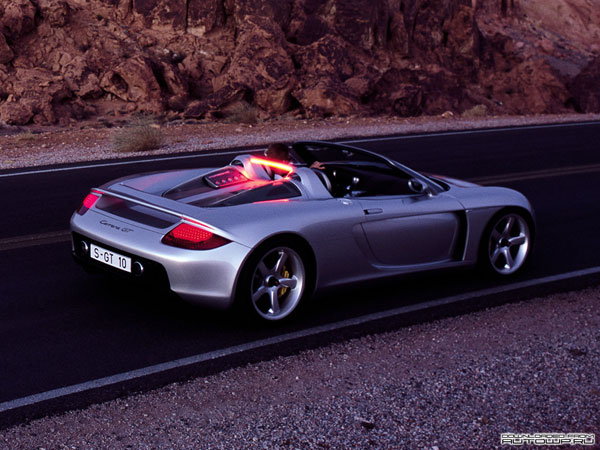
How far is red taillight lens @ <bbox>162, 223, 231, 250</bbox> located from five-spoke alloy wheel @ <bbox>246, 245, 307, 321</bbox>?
1.13ft

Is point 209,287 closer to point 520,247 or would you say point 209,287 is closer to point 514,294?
point 514,294

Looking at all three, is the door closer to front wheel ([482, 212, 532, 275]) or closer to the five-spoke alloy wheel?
front wheel ([482, 212, 532, 275])

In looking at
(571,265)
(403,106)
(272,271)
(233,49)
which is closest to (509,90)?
(403,106)

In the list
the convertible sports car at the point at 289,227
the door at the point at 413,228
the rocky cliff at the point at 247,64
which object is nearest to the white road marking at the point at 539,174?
the convertible sports car at the point at 289,227

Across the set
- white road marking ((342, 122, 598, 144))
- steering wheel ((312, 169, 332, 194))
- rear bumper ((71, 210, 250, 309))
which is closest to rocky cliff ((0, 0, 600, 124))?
white road marking ((342, 122, 598, 144))

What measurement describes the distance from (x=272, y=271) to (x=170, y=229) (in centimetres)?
78

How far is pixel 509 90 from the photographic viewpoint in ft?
112

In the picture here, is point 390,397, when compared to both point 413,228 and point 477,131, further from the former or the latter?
point 477,131

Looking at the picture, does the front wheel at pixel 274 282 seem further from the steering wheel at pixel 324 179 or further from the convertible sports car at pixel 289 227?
the steering wheel at pixel 324 179

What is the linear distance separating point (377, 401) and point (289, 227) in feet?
4.86

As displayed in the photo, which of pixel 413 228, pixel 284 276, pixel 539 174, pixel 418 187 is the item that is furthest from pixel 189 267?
pixel 539 174

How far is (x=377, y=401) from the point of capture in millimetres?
4625

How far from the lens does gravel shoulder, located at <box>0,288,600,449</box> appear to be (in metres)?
4.12

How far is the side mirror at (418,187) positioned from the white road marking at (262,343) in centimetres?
91
